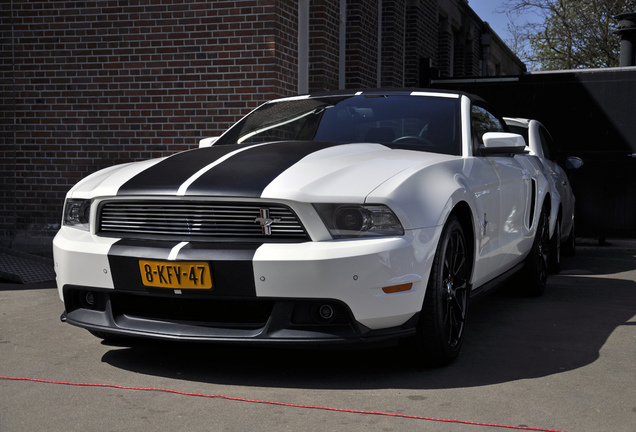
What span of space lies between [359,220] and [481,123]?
213cm

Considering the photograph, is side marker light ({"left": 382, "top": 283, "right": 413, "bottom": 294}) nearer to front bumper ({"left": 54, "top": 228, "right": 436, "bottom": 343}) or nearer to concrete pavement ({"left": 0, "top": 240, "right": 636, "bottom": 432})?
front bumper ({"left": 54, "top": 228, "right": 436, "bottom": 343})

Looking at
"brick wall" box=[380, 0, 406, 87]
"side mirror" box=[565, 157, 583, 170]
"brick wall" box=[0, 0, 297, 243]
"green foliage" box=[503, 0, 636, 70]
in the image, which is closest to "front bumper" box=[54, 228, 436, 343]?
"brick wall" box=[0, 0, 297, 243]

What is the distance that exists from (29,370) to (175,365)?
0.69m

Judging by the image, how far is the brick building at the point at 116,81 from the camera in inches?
341

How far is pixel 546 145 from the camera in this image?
27.0ft

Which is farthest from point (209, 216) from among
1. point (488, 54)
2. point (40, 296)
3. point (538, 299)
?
point (488, 54)

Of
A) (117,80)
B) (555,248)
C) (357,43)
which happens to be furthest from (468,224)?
(357,43)

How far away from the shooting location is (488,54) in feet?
82.4

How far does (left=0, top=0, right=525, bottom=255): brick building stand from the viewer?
8.66m

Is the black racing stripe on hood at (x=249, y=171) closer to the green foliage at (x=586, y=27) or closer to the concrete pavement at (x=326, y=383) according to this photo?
the concrete pavement at (x=326, y=383)

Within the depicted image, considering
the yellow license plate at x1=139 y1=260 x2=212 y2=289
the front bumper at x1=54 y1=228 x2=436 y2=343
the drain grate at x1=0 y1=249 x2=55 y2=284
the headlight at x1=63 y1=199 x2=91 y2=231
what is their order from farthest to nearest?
1. the drain grate at x1=0 y1=249 x2=55 y2=284
2. the headlight at x1=63 y1=199 x2=91 y2=231
3. the yellow license plate at x1=139 y1=260 x2=212 y2=289
4. the front bumper at x1=54 y1=228 x2=436 y2=343

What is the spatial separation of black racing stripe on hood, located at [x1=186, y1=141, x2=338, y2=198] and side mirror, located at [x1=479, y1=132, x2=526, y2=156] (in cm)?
106

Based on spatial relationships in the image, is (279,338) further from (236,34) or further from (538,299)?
(236,34)

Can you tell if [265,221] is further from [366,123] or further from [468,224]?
[366,123]
